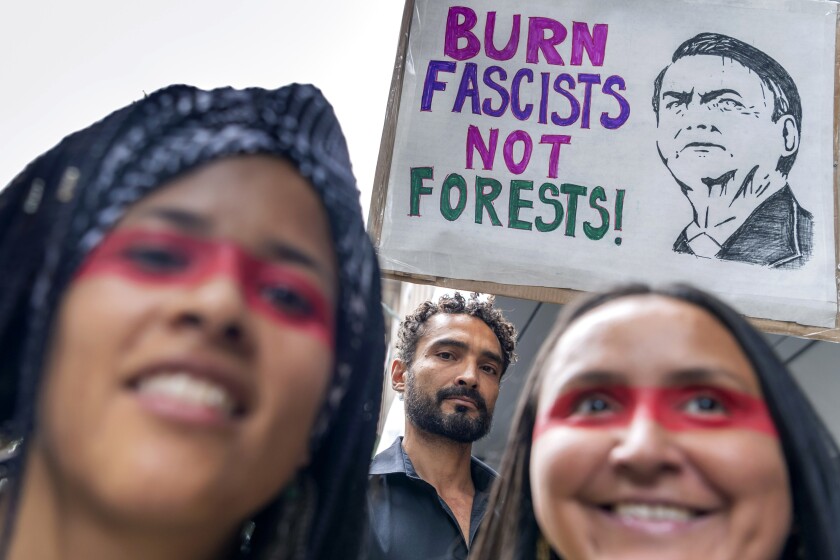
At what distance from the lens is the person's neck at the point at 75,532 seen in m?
1.06

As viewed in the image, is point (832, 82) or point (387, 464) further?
point (387, 464)

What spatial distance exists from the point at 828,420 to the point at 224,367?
3.68 metres

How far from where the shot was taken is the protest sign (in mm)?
2410

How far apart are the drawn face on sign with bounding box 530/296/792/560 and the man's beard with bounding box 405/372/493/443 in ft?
4.85

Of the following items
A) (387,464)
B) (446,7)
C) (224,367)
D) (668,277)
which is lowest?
(387,464)

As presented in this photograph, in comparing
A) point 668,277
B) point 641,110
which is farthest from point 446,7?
point 668,277

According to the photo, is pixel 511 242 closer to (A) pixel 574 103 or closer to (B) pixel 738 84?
(A) pixel 574 103

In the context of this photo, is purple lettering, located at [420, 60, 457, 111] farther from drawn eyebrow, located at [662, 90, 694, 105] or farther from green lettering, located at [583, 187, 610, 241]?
drawn eyebrow, located at [662, 90, 694, 105]

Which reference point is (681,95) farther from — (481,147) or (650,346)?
(650,346)

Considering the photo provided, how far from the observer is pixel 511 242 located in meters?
2.44

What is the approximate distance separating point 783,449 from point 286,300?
2.98ft

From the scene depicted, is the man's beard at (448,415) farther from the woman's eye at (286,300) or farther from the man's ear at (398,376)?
the woman's eye at (286,300)

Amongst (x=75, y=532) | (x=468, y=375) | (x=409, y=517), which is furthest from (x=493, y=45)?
(x=75, y=532)

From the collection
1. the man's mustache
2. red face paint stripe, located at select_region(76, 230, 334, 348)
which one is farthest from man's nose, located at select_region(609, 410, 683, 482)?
the man's mustache
